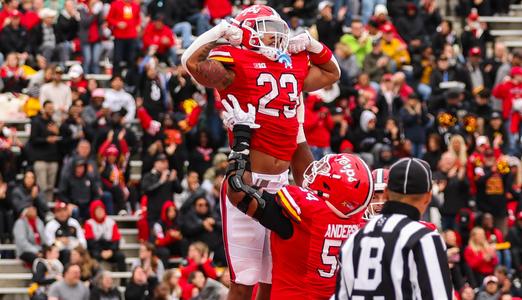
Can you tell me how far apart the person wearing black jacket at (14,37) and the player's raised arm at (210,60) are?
14467 millimetres

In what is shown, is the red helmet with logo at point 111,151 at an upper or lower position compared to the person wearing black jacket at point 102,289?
upper

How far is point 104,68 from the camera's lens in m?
24.5

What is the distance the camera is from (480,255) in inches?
755

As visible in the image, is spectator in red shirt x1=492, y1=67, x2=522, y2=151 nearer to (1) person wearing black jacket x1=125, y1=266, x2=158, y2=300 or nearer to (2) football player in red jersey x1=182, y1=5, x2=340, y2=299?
(1) person wearing black jacket x1=125, y1=266, x2=158, y2=300

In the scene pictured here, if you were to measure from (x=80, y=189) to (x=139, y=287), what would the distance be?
8.21ft

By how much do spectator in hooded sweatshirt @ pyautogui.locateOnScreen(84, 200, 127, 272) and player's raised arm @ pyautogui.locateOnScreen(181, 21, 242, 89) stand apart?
9.91 meters

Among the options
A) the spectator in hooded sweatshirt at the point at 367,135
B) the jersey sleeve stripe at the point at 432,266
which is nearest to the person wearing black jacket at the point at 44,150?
the spectator in hooded sweatshirt at the point at 367,135

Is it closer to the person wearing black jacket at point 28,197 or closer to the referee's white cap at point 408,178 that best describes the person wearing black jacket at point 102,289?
the person wearing black jacket at point 28,197

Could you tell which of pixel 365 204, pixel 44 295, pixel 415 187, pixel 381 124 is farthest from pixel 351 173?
pixel 381 124

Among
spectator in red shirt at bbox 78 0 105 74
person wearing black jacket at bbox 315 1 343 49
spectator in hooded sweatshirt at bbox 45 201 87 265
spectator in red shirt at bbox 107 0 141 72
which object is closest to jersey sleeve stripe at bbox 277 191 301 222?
spectator in hooded sweatshirt at bbox 45 201 87 265

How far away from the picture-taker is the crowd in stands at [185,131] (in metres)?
19.2

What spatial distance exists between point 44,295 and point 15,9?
7.86 m

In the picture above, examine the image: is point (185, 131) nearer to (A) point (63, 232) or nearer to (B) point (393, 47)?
(A) point (63, 232)

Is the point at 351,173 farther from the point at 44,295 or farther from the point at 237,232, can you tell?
the point at 44,295
